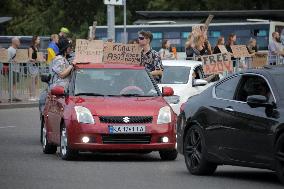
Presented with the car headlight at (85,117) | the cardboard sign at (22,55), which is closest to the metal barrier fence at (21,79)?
the cardboard sign at (22,55)

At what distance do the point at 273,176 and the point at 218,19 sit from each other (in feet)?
144

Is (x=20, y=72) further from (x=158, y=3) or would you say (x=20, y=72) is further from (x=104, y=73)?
(x=158, y=3)

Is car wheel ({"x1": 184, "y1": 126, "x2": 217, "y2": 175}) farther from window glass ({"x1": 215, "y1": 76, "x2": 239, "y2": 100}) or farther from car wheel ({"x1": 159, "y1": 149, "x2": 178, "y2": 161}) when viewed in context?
car wheel ({"x1": 159, "y1": 149, "x2": 178, "y2": 161})

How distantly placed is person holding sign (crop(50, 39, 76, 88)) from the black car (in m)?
4.77

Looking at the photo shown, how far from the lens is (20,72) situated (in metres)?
36.4

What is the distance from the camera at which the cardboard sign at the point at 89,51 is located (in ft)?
77.9

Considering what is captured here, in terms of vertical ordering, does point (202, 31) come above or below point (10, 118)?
above

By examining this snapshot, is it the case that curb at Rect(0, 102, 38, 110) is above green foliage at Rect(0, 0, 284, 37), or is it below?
below

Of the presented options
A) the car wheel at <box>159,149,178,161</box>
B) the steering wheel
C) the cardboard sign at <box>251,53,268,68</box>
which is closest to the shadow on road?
the car wheel at <box>159,149,178,161</box>

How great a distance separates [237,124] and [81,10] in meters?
60.7

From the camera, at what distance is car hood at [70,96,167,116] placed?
17.8 m

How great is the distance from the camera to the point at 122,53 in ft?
77.7

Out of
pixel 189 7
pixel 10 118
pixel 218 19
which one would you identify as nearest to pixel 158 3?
pixel 189 7

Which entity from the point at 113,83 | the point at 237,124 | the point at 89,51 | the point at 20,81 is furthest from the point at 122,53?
the point at 20,81
